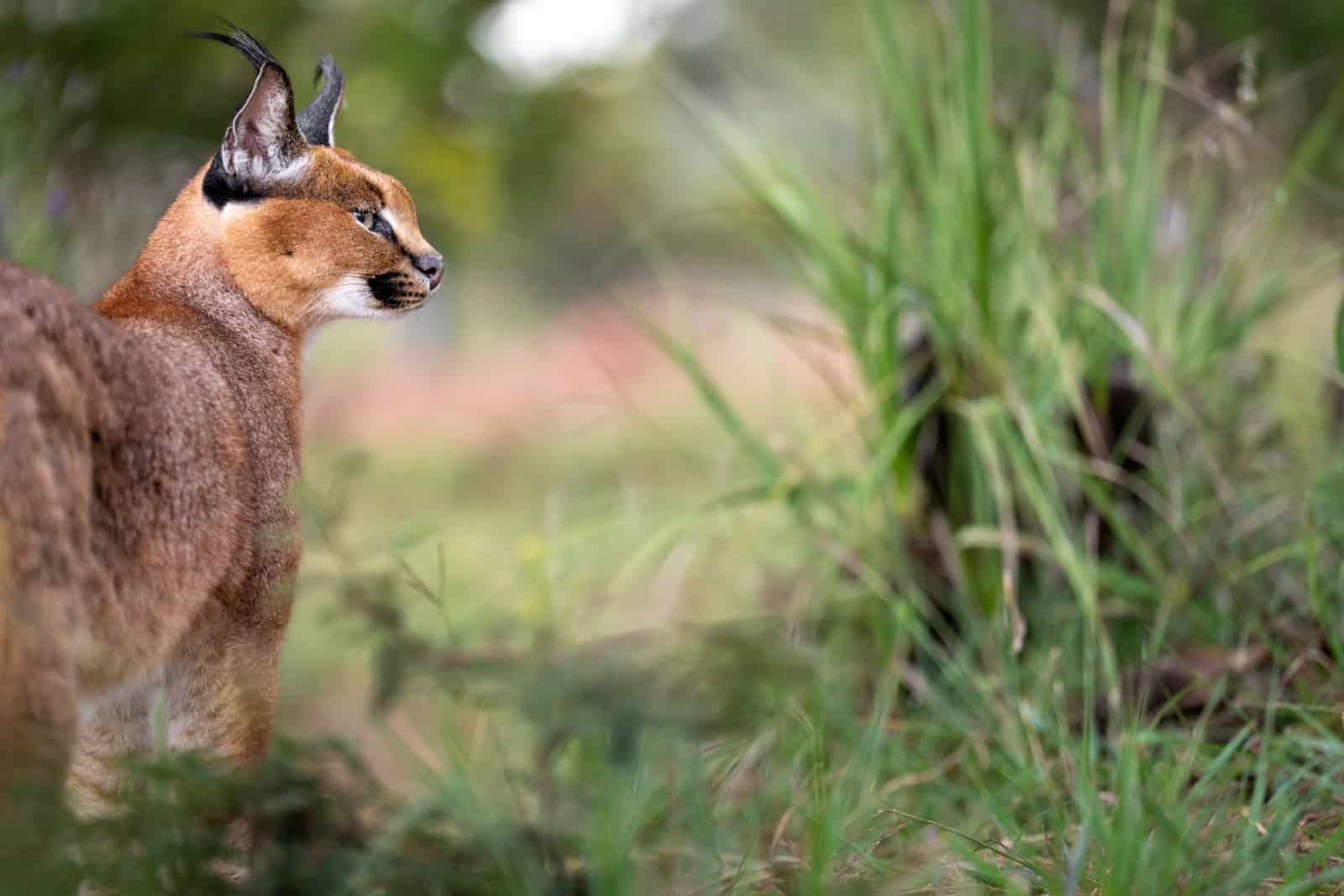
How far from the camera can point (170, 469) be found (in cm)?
150

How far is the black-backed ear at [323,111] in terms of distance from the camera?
5.62ft

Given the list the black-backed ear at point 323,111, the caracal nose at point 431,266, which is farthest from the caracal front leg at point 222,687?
the black-backed ear at point 323,111

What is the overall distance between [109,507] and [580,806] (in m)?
0.68

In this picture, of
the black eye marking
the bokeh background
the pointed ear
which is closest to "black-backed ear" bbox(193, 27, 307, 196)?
the pointed ear

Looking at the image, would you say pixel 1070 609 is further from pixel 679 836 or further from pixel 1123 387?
pixel 679 836

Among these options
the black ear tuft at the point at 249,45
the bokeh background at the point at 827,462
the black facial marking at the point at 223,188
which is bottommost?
the bokeh background at the point at 827,462

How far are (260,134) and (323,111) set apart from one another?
166 millimetres

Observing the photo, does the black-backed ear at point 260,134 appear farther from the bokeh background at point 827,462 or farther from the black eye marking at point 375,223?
the bokeh background at point 827,462

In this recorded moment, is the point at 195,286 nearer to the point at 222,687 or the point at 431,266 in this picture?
the point at 431,266

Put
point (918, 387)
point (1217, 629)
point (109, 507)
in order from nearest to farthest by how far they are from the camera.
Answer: point (109, 507)
point (1217, 629)
point (918, 387)

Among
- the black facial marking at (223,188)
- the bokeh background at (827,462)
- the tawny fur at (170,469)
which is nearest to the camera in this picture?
the tawny fur at (170,469)

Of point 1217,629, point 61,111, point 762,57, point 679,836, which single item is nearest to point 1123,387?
point 1217,629

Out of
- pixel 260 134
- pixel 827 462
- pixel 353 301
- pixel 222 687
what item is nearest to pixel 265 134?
pixel 260 134

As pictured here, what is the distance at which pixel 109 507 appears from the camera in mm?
1437
